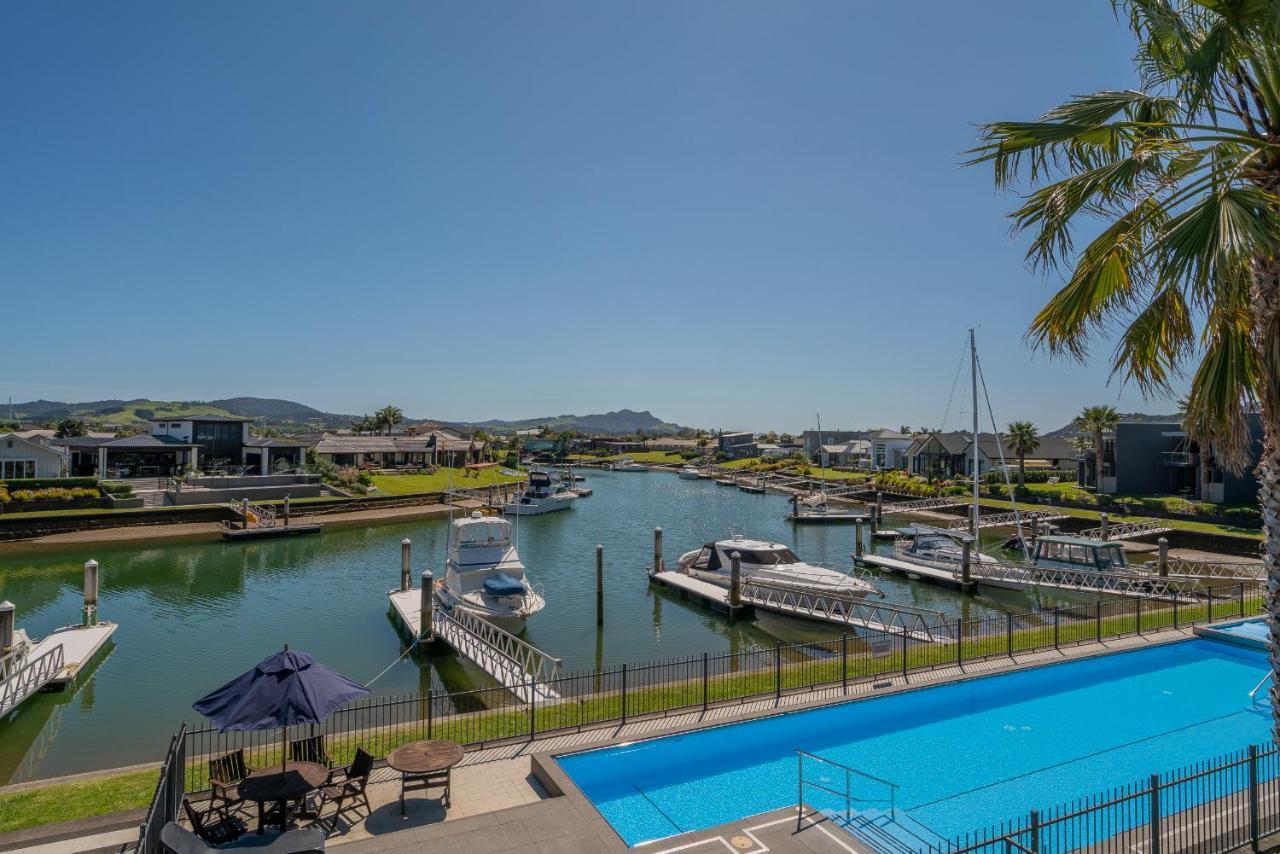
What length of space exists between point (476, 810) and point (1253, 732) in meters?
17.4

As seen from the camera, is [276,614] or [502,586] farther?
[276,614]

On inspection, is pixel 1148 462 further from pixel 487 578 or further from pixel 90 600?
pixel 90 600

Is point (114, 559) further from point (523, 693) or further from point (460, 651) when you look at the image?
point (523, 693)

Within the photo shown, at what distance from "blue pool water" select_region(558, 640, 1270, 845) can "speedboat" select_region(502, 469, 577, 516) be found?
53.0m

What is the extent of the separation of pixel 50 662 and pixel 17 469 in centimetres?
4950

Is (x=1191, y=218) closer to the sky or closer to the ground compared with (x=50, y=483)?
closer to the sky

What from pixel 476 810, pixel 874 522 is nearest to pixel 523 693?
pixel 476 810

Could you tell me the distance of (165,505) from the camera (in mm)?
55906

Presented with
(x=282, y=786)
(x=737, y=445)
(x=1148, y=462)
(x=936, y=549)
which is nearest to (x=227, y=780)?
(x=282, y=786)

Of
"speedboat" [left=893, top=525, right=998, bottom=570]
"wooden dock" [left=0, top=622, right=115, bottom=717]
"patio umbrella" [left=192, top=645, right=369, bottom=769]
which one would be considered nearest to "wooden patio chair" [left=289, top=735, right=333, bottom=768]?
"patio umbrella" [left=192, top=645, right=369, bottom=769]

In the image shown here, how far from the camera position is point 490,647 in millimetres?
21906

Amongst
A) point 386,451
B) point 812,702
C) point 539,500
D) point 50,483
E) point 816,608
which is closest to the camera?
point 812,702

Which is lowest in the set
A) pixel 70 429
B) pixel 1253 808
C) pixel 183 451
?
pixel 1253 808

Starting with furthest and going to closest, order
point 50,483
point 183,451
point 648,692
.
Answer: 1. point 183,451
2. point 50,483
3. point 648,692
